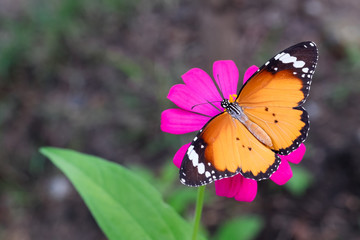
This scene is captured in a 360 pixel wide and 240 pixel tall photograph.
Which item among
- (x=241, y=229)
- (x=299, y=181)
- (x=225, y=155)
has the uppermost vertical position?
(x=225, y=155)

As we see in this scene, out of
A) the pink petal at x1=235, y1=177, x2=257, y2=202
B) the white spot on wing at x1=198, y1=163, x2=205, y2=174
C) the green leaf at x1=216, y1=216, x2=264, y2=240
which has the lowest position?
the green leaf at x1=216, y1=216, x2=264, y2=240

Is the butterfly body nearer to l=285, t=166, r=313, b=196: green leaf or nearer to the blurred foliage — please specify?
l=285, t=166, r=313, b=196: green leaf

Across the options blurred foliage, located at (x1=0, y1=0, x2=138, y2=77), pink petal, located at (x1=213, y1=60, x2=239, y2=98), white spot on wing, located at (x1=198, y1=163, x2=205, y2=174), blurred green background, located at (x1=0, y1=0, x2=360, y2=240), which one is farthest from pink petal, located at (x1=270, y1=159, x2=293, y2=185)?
blurred foliage, located at (x1=0, y1=0, x2=138, y2=77)

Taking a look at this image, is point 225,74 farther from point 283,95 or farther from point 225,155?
point 225,155

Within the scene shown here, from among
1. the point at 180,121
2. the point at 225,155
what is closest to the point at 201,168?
the point at 225,155

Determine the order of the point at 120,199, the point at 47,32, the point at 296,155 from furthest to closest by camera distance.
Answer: the point at 47,32 < the point at 120,199 < the point at 296,155

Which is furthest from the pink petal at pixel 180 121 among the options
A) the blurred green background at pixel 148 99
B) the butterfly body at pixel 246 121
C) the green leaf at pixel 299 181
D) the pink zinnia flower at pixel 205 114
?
the green leaf at pixel 299 181
